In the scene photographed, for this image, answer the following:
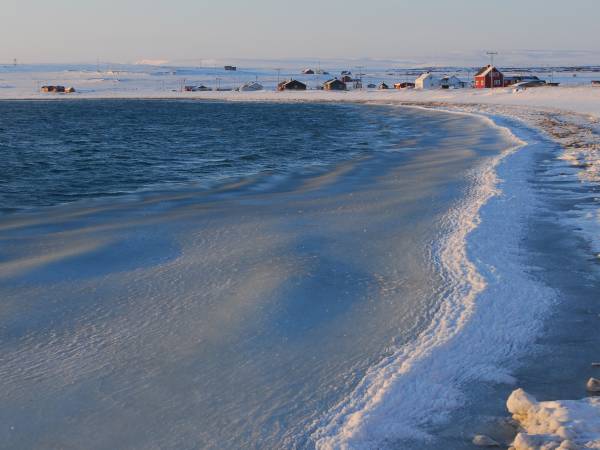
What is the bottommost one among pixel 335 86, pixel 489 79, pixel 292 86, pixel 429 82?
pixel 292 86

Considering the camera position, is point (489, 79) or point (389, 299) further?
point (489, 79)

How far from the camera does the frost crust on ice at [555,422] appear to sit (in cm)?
441

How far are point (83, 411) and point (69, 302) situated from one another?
278 cm

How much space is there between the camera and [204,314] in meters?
7.45

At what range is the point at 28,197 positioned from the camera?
53.3 ft

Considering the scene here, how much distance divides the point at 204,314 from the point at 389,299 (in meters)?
2.14

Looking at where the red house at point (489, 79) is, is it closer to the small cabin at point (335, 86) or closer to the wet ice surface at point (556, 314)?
the small cabin at point (335, 86)

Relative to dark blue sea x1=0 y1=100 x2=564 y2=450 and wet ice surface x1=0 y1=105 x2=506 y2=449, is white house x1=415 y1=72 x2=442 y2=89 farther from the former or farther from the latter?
wet ice surface x1=0 y1=105 x2=506 y2=449

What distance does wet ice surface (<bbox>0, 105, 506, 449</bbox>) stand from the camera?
209 inches

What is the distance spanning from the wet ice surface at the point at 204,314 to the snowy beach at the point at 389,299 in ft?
0.11

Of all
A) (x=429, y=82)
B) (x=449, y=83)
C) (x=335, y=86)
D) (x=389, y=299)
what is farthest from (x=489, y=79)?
(x=389, y=299)

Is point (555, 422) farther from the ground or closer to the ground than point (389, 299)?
farther from the ground

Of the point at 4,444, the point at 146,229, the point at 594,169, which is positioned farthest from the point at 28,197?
the point at 594,169

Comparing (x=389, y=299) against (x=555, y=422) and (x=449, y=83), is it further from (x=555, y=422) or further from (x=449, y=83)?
(x=449, y=83)
